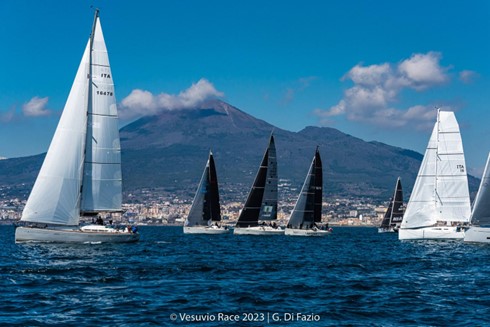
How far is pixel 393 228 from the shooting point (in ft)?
386

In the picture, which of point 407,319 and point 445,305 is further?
point 445,305

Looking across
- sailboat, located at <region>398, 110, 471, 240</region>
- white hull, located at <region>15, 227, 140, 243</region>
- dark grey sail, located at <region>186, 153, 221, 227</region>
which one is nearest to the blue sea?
white hull, located at <region>15, 227, 140, 243</region>

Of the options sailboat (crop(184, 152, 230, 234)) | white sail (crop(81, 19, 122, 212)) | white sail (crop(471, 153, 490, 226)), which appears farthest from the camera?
sailboat (crop(184, 152, 230, 234))

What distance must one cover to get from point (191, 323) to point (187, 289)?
20.4ft

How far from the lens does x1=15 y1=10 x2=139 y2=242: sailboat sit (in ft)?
157

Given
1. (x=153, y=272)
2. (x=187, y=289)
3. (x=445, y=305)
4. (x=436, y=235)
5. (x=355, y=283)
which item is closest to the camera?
(x=445, y=305)

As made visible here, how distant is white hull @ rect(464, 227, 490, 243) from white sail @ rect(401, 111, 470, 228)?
9882mm

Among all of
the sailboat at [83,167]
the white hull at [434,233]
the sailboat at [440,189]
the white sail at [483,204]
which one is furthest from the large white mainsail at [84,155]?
the sailboat at [440,189]

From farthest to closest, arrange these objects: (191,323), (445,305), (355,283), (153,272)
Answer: (153,272) → (355,283) → (445,305) → (191,323)

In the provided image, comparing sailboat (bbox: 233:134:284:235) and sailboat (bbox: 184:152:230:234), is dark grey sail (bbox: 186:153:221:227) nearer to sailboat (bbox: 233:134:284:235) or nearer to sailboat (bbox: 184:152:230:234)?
sailboat (bbox: 184:152:230:234)

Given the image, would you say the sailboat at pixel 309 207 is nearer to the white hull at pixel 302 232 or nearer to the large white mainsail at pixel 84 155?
the white hull at pixel 302 232

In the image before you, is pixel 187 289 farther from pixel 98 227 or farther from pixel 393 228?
pixel 393 228

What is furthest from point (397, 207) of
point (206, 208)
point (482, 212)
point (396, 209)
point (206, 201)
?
point (482, 212)

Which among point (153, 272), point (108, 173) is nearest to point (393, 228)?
point (108, 173)
